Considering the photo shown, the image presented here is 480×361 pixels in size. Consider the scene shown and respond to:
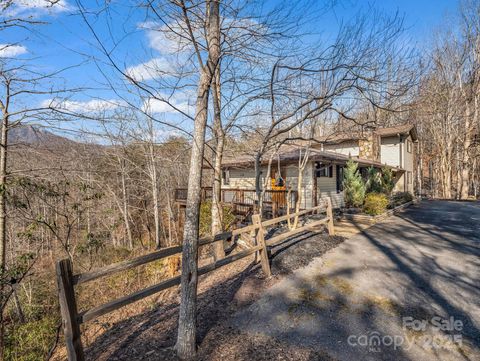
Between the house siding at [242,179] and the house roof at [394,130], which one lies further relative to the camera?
the house roof at [394,130]

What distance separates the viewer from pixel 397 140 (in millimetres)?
19812

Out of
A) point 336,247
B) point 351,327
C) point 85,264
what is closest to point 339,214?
point 336,247

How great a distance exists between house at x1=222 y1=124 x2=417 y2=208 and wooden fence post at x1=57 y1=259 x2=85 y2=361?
19.2ft

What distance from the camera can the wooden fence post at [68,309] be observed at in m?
2.45

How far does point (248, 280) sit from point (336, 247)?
3.10 meters

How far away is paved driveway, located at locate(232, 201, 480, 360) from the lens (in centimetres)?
310

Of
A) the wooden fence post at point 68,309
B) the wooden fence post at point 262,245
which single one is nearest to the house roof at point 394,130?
the wooden fence post at point 262,245

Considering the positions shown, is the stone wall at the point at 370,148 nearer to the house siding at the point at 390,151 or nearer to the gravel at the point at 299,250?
the house siding at the point at 390,151

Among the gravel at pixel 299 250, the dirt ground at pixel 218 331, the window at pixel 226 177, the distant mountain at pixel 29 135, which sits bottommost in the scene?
the dirt ground at pixel 218 331

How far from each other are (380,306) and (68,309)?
13.8 ft

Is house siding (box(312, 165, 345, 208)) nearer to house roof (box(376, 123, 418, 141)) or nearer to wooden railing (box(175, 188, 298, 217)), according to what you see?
wooden railing (box(175, 188, 298, 217))

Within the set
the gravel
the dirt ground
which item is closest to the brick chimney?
the gravel

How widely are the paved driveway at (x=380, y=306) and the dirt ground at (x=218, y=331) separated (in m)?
0.20

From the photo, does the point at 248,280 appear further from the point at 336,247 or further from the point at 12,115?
the point at 12,115
